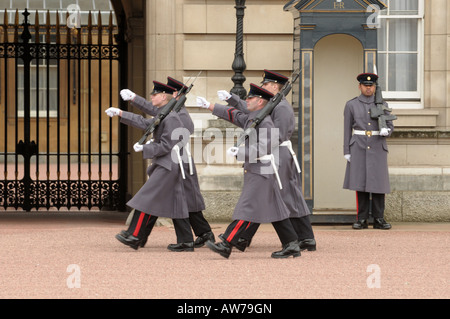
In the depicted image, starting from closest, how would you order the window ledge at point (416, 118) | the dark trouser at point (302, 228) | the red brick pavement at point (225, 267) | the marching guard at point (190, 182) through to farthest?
the red brick pavement at point (225, 267)
the dark trouser at point (302, 228)
the marching guard at point (190, 182)
the window ledge at point (416, 118)

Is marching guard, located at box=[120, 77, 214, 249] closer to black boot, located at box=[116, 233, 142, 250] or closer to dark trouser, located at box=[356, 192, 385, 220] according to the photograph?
black boot, located at box=[116, 233, 142, 250]

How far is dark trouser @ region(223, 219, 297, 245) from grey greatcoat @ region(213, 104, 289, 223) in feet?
0.21

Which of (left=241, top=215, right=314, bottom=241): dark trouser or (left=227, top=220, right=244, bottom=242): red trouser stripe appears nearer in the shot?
(left=227, top=220, right=244, bottom=242): red trouser stripe

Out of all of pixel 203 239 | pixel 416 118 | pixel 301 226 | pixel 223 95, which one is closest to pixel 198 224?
pixel 203 239

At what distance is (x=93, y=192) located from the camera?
554 inches

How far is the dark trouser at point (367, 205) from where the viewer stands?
11203 mm

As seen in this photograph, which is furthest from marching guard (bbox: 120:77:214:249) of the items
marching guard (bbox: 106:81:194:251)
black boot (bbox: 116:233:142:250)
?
black boot (bbox: 116:233:142:250)

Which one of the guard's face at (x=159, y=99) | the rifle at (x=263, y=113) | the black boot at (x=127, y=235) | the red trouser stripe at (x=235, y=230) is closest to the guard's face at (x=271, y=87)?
the rifle at (x=263, y=113)

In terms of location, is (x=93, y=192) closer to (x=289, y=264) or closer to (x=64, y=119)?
(x=289, y=264)

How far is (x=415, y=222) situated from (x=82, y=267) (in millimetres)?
4788

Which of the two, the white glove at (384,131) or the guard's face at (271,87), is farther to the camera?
the white glove at (384,131)

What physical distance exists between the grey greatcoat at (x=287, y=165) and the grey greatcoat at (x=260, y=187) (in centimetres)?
12

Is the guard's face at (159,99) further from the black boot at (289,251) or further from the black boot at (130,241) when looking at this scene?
the black boot at (289,251)

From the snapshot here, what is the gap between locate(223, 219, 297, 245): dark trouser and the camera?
8.67 metres
